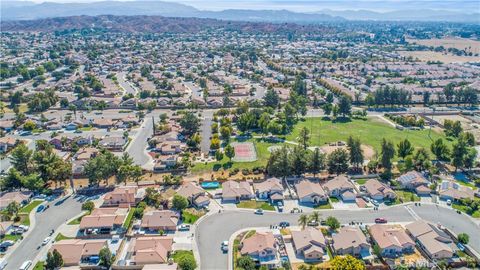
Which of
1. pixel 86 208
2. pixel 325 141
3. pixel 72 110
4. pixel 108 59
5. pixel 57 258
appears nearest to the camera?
pixel 57 258

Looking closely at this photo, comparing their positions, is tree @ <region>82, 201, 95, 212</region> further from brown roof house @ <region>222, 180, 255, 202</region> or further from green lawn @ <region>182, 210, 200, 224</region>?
brown roof house @ <region>222, 180, 255, 202</region>

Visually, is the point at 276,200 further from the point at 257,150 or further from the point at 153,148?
the point at 153,148

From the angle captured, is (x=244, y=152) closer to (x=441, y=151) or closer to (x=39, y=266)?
(x=441, y=151)

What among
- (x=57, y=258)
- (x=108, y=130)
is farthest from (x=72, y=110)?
(x=57, y=258)

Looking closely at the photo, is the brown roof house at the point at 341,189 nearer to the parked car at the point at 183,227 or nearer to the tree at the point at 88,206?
the parked car at the point at 183,227

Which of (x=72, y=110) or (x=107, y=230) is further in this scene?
(x=72, y=110)

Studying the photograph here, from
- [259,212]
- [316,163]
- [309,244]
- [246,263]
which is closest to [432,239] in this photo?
[309,244]

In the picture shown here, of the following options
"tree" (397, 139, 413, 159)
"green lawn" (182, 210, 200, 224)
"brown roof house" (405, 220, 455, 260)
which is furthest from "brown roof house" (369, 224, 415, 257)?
"tree" (397, 139, 413, 159)
